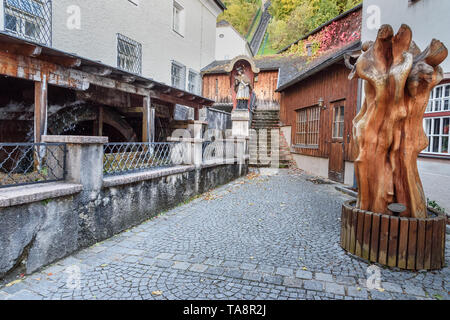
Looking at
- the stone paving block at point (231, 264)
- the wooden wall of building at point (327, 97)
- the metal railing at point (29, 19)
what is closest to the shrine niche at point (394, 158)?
the stone paving block at point (231, 264)

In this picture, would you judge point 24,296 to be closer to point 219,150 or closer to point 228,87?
point 219,150

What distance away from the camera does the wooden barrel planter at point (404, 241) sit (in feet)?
10.8

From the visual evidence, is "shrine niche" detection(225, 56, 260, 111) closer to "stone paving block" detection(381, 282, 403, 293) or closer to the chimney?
the chimney

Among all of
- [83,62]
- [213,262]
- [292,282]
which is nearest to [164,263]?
[213,262]

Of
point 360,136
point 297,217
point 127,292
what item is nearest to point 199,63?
point 297,217

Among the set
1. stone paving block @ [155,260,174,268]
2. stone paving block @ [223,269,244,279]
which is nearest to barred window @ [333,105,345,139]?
stone paving block @ [223,269,244,279]

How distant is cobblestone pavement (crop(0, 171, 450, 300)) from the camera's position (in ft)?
9.23

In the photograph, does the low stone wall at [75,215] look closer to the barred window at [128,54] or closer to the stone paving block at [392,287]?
the stone paving block at [392,287]

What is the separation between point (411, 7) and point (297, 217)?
5161 millimetres

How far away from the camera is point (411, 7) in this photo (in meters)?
6.38

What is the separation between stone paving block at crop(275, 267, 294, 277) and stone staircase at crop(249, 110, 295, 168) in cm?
939

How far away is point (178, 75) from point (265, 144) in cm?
582

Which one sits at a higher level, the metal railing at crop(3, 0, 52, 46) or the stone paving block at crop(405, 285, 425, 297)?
Answer: the metal railing at crop(3, 0, 52, 46)

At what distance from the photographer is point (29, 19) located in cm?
738
